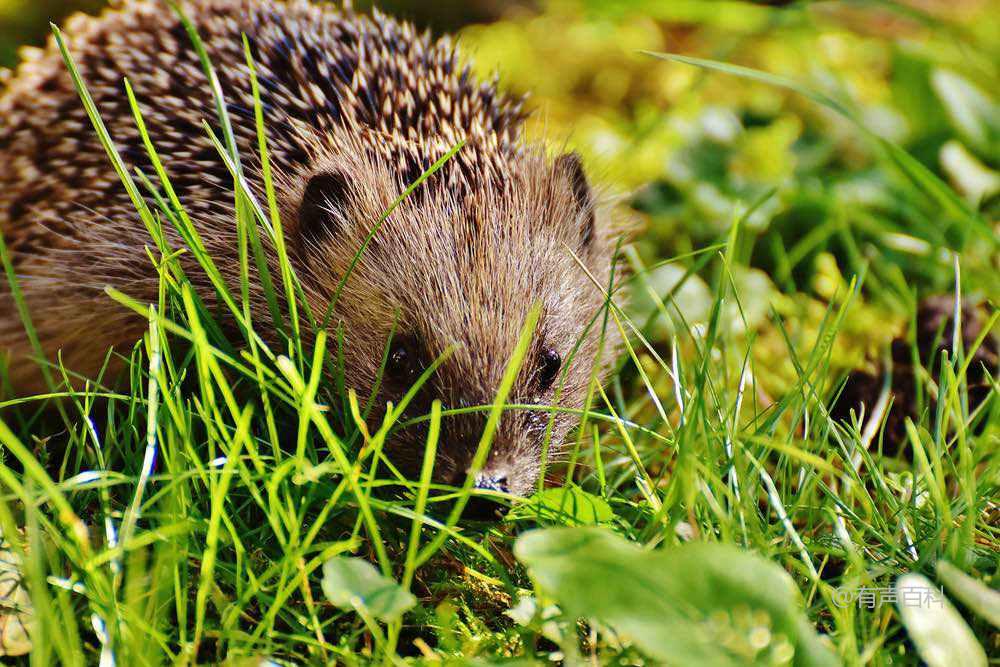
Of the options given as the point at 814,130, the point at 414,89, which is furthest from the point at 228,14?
the point at 814,130

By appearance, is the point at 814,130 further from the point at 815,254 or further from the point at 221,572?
→ the point at 221,572

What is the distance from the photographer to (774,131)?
15.9ft

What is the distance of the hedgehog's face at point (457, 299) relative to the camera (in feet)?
8.76

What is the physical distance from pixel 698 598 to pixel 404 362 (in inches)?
52.4

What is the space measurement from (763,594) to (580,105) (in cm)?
462

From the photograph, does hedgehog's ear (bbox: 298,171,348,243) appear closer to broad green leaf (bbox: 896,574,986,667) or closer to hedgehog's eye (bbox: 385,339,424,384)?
hedgehog's eye (bbox: 385,339,424,384)

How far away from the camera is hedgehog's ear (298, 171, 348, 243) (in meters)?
3.09

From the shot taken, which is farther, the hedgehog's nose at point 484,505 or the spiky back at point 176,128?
the spiky back at point 176,128

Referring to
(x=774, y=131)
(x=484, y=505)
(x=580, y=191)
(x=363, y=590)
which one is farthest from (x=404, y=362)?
(x=774, y=131)

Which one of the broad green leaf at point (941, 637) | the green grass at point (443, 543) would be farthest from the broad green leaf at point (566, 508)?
the broad green leaf at point (941, 637)

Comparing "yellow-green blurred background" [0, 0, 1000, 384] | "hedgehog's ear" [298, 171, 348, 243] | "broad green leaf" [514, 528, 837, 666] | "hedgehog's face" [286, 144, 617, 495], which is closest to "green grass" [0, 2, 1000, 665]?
"broad green leaf" [514, 528, 837, 666]

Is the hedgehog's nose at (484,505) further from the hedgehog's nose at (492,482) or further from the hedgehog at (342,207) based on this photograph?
→ the hedgehog at (342,207)

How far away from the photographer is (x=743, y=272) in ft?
12.9

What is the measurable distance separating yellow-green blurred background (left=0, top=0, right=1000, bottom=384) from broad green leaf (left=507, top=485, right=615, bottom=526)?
682 millimetres
